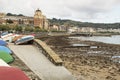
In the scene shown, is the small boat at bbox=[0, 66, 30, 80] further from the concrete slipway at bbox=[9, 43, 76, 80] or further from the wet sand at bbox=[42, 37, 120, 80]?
the wet sand at bbox=[42, 37, 120, 80]

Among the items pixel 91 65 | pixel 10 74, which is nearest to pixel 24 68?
pixel 10 74

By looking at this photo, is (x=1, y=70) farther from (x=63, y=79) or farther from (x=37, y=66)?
(x=37, y=66)

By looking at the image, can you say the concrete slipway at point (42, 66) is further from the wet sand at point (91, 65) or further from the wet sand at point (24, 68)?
the wet sand at point (91, 65)

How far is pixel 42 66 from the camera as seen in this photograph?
14.4m

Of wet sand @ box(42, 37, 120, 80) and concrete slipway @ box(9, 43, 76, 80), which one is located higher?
concrete slipway @ box(9, 43, 76, 80)

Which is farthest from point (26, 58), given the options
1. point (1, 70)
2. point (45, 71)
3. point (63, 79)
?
point (1, 70)

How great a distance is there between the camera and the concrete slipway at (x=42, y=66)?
12727mm

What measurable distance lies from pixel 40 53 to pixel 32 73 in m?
5.80

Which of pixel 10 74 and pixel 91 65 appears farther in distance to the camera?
pixel 91 65

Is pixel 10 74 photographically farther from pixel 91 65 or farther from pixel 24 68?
pixel 91 65

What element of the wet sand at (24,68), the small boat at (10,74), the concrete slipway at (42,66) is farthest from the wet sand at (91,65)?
the small boat at (10,74)

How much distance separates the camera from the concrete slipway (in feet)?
41.8

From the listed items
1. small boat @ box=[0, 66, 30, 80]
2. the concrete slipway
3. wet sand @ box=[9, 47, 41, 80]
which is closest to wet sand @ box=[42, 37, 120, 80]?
the concrete slipway

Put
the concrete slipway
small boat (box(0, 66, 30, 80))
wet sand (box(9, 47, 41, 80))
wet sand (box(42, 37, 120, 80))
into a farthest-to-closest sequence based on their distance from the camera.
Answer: wet sand (box(42, 37, 120, 80)), the concrete slipway, wet sand (box(9, 47, 41, 80)), small boat (box(0, 66, 30, 80))
